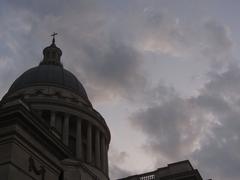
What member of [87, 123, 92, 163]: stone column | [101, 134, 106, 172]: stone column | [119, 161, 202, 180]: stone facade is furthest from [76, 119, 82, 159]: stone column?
[119, 161, 202, 180]: stone facade

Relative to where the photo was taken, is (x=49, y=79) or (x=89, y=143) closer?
(x=89, y=143)

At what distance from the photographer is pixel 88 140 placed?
167ft

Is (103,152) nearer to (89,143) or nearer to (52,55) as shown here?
(89,143)

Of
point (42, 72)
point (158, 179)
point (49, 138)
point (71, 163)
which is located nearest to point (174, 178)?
point (158, 179)

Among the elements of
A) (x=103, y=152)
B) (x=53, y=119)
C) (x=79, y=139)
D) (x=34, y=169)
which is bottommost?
(x=34, y=169)

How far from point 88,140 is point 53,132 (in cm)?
2576

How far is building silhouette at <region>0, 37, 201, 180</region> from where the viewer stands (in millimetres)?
21203

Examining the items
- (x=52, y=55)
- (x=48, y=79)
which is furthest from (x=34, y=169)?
(x=52, y=55)

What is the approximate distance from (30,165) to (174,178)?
16973 millimetres

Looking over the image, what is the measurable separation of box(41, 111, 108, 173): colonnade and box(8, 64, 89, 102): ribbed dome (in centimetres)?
499

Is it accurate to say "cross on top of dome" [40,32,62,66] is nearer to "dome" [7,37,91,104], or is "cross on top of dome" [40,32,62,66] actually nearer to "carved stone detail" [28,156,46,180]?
"dome" [7,37,91,104]

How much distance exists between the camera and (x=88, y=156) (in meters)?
49.8

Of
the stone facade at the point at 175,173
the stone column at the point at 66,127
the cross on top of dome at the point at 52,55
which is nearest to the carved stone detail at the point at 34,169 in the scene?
the stone facade at the point at 175,173

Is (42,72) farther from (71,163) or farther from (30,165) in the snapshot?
(30,165)
